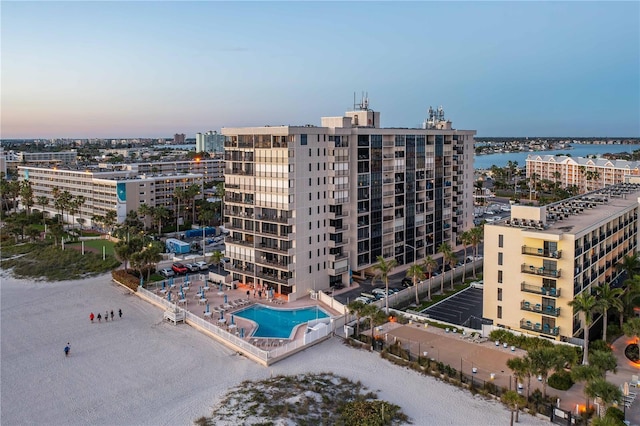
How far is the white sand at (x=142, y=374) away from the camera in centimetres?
3575

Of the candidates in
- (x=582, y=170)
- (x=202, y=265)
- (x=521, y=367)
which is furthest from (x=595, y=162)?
(x=521, y=367)

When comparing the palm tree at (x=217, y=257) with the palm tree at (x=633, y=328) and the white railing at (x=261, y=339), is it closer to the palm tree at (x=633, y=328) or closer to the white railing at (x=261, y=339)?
the white railing at (x=261, y=339)

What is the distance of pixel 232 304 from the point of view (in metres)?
58.8

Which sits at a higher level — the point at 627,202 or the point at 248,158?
the point at 248,158

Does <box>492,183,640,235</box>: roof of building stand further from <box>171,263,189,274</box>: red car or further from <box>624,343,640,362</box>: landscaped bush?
<box>171,263,189,274</box>: red car

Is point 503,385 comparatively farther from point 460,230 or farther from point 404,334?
point 460,230

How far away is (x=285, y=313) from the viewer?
56625mm

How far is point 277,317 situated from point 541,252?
89.1 feet

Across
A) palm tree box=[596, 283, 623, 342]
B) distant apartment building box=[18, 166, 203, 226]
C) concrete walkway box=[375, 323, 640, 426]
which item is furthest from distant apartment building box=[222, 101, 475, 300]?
distant apartment building box=[18, 166, 203, 226]

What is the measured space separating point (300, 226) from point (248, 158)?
10.7 m

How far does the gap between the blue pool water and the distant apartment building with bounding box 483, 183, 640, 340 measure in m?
18.4

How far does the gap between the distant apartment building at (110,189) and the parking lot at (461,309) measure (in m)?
70.9

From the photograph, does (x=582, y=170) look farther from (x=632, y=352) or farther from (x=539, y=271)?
(x=539, y=271)

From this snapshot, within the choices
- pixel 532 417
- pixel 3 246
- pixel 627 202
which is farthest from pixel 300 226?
pixel 3 246
